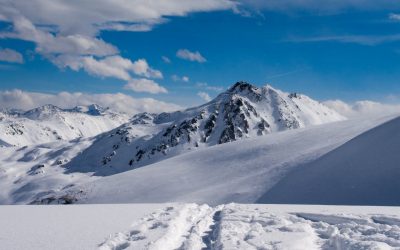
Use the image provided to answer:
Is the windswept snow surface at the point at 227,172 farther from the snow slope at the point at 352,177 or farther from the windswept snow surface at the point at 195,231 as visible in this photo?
the windswept snow surface at the point at 195,231

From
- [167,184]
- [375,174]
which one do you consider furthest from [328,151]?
[167,184]

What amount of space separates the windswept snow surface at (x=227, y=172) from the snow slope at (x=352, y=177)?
5.61 ft

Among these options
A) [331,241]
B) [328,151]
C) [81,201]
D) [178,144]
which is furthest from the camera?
[178,144]

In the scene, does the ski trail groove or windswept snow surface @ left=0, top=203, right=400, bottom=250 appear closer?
windswept snow surface @ left=0, top=203, right=400, bottom=250

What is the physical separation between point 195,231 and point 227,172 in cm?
2715

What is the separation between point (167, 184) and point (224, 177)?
17.7 ft

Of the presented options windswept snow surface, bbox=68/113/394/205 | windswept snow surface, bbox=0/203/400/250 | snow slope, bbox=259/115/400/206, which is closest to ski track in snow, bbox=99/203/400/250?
windswept snow surface, bbox=0/203/400/250

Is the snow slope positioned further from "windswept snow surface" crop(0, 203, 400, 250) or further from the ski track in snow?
the ski track in snow

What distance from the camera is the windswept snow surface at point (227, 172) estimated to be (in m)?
33.1

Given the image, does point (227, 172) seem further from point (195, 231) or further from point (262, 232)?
point (262, 232)

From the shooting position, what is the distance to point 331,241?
10070mm

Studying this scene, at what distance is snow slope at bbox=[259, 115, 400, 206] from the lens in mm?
27109

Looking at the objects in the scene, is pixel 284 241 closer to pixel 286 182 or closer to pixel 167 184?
pixel 286 182

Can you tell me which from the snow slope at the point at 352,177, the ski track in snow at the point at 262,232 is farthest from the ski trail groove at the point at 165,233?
the snow slope at the point at 352,177
